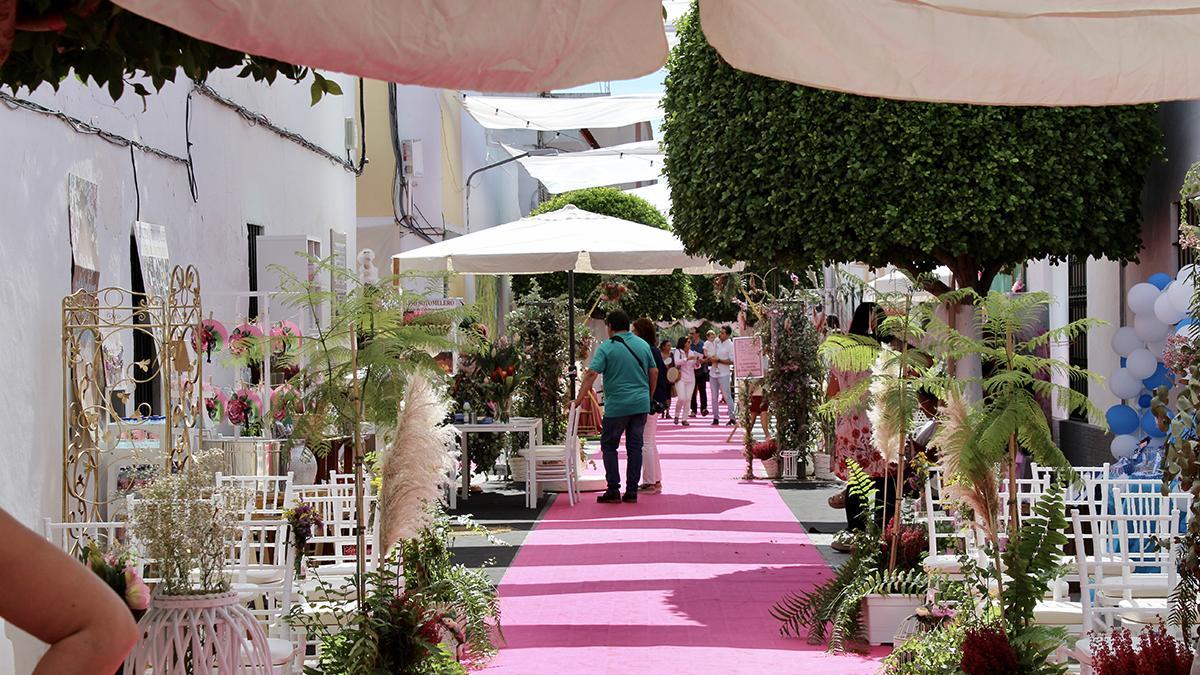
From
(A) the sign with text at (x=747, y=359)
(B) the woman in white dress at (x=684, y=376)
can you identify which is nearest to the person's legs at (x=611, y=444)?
(A) the sign with text at (x=747, y=359)

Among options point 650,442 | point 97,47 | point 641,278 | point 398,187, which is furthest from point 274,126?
point 641,278

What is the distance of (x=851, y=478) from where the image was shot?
8.72 metres

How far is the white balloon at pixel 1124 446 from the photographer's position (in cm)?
978

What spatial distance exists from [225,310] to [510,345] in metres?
5.16

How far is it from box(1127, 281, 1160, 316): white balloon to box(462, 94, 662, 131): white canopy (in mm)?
13708

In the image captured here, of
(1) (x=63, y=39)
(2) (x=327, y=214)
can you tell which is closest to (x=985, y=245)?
(1) (x=63, y=39)

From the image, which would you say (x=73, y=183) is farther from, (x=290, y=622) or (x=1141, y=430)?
(x=1141, y=430)

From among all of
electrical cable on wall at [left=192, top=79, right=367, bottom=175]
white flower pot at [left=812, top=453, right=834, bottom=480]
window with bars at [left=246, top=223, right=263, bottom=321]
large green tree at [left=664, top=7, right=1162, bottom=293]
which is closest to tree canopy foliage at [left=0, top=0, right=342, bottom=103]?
electrical cable on wall at [left=192, top=79, right=367, bottom=175]

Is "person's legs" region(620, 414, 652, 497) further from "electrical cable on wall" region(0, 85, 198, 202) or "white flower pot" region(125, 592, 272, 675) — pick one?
"white flower pot" region(125, 592, 272, 675)

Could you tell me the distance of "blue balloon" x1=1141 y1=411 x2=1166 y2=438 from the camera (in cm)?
923

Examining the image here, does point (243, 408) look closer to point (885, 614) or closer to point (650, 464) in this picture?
point (885, 614)

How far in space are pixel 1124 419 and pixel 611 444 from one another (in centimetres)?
645

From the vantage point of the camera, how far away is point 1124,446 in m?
9.81

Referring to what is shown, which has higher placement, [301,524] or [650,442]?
[301,524]
